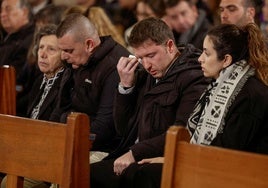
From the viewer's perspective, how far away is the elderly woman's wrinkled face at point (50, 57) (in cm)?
387

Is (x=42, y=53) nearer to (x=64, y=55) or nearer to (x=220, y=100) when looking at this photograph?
(x=64, y=55)

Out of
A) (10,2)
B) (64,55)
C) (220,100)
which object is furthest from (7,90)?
(10,2)

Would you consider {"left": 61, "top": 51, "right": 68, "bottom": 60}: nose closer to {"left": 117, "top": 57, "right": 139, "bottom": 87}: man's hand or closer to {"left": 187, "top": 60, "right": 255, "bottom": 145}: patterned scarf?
{"left": 117, "top": 57, "right": 139, "bottom": 87}: man's hand

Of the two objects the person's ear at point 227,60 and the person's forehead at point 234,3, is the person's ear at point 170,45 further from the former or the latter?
the person's forehead at point 234,3

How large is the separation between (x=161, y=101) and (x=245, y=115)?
0.50 meters

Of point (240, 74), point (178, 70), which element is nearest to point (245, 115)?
point (240, 74)

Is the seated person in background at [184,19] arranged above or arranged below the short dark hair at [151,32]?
above

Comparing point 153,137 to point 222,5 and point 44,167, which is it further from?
point 222,5

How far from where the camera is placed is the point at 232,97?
2756 mm

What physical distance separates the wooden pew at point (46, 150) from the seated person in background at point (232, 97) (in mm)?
559

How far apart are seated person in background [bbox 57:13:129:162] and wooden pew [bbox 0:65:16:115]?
0.28m

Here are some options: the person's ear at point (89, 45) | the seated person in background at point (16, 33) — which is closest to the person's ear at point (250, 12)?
the person's ear at point (89, 45)

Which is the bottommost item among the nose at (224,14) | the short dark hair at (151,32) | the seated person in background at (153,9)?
the short dark hair at (151,32)

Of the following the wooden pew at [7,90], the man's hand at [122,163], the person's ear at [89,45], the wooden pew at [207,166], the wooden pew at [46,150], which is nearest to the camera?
the wooden pew at [207,166]
